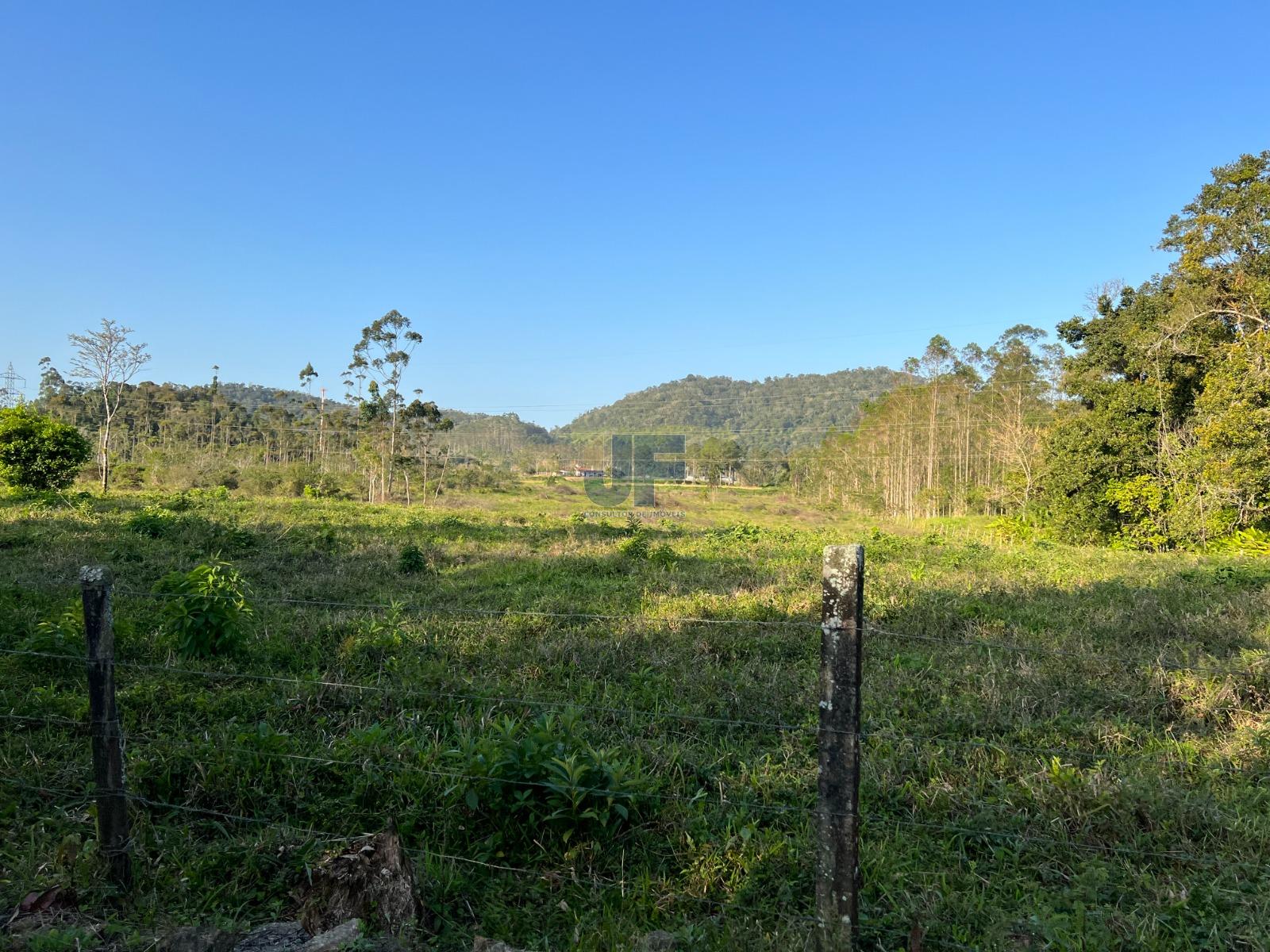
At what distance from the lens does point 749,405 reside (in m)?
108

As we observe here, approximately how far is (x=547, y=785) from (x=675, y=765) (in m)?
1.05

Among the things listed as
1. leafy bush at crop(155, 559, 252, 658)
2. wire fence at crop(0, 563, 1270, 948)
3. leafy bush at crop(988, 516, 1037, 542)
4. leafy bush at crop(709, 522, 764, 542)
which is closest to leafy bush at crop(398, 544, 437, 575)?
leafy bush at crop(155, 559, 252, 658)

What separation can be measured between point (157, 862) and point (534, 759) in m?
1.69

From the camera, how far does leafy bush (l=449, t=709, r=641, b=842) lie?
3338 mm

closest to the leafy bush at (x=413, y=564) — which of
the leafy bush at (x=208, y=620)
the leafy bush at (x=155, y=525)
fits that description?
the leafy bush at (x=155, y=525)

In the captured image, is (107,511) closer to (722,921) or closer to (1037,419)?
(722,921)

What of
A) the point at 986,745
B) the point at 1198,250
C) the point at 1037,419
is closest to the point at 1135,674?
the point at 986,745

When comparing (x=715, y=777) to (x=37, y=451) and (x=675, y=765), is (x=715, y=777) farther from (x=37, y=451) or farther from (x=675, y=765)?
(x=37, y=451)

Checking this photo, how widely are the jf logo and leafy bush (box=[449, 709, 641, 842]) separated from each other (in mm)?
32959

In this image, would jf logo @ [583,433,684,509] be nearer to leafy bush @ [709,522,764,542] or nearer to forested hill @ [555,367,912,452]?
leafy bush @ [709,522,764,542]

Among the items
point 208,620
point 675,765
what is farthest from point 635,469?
point 675,765

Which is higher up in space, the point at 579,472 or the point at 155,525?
the point at 579,472

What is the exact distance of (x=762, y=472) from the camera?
71.3m

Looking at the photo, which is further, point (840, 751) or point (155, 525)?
point (155, 525)
